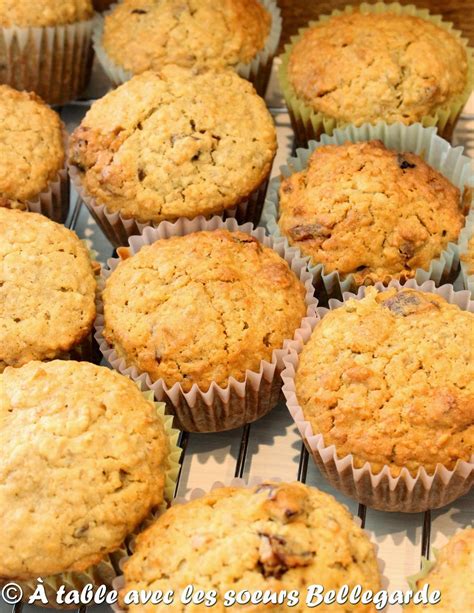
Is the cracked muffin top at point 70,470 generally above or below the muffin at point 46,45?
below

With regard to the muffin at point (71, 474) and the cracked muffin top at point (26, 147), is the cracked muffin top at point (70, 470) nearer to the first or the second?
the muffin at point (71, 474)

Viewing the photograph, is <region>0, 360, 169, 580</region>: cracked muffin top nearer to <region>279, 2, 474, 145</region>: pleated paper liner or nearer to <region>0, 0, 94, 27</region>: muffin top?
<region>279, 2, 474, 145</region>: pleated paper liner

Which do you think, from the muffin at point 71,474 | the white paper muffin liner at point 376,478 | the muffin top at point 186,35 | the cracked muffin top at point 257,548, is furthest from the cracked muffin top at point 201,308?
the muffin top at point 186,35

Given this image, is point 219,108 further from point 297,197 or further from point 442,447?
point 442,447

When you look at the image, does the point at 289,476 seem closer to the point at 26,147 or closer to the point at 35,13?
the point at 26,147

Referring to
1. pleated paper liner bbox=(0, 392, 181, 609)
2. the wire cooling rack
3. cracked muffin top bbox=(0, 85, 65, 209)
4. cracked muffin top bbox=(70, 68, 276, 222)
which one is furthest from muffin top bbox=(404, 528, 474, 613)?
cracked muffin top bbox=(0, 85, 65, 209)
